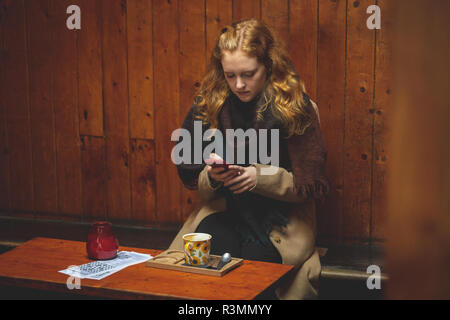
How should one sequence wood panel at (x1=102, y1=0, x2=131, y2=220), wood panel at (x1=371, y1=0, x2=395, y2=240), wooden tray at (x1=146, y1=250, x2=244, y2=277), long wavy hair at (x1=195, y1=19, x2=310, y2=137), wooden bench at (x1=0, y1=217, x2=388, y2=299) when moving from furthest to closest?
wood panel at (x1=102, y1=0, x2=131, y2=220) → wood panel at (x1=371, y1=0, x2=395, y2=240) → wooden bench at (x1=0, y1=217, x2=388, y2=299) → long wavy hair at (x1=195, y1=19, x2=310, y2=137) → wooden tray at (x1=146, y1=250, x2=244, y2=277)

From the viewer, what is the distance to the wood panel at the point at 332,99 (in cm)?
301

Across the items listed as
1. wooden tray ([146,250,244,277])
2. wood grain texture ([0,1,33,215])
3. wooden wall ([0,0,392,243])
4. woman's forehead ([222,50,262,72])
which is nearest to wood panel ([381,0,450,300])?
wooden tray ([146,250,244,277])

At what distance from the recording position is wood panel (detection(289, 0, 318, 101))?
3.04 metres

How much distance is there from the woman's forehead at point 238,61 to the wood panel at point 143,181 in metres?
1.12

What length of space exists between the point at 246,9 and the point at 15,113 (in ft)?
5.29

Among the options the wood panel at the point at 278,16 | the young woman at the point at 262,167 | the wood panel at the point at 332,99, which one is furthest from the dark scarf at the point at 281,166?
the wood panel at the point at 278,16

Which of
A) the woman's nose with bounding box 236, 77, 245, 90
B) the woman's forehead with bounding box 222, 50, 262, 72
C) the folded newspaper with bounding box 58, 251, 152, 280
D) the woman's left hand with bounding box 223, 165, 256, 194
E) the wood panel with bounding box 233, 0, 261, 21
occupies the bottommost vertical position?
the folded newspaper with bounding box 58, 251, 152, 280

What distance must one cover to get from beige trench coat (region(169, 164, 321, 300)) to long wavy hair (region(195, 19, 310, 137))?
0.23 m

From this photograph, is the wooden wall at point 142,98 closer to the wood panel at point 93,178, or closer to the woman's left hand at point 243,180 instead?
the wood panel at point 93,178

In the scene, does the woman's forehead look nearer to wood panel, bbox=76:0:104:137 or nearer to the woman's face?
the woman's face

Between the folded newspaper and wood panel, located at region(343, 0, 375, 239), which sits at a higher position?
wood panel, located at region(343, 0, 375, 239)

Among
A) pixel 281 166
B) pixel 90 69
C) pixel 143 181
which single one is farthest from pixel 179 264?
pixel 90 69

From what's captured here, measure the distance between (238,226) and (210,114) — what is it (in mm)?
511

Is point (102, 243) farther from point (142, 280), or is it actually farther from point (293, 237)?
point (293, 237)
